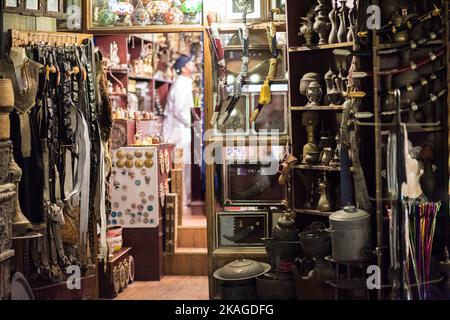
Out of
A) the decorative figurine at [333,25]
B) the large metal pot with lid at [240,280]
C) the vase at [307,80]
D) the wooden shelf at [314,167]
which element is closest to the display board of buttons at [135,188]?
the large metal pot with lid at [240,280]

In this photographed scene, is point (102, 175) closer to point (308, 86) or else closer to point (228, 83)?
point (228, 83)

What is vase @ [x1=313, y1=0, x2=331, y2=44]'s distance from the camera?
20.4ft

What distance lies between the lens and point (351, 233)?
553cm

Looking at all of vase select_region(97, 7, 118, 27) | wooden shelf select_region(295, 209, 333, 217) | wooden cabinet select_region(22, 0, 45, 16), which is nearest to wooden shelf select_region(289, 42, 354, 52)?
wooden shelf select_region(295, 209, 333, 217)

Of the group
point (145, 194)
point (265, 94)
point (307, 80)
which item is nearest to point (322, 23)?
point (307, 80)

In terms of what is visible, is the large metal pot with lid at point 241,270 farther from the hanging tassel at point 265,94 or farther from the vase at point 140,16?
the vase at point 140,16

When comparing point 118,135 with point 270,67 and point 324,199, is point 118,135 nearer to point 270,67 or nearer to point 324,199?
point 270,67

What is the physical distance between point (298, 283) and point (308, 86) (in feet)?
5.04

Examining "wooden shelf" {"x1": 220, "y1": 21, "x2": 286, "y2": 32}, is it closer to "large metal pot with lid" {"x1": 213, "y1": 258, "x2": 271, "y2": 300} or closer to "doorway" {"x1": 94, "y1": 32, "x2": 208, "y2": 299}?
"doorway" {"x1": 94, "y1": 32, "x2": 208, "y2": 299}

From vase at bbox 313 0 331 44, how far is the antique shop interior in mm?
19

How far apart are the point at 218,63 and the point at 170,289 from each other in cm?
217

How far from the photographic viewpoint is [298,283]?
5965 mm

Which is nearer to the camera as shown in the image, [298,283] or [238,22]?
[298,283]

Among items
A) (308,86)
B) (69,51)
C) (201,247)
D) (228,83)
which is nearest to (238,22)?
(228,83)
